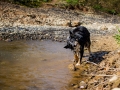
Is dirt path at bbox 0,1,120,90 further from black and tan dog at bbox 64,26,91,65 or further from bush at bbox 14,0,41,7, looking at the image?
bush at bbox 14,0,41,7

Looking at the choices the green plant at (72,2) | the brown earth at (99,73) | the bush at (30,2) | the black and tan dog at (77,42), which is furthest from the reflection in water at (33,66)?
the green plant at (72,2)

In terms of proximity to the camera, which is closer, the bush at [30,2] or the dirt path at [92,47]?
the dirt path at [92,47]

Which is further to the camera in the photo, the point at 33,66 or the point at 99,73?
the point at 33,66

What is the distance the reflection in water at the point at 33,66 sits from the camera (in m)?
6.70

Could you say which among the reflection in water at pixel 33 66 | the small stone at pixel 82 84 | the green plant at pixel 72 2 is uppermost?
the green plant at pixel 72 2

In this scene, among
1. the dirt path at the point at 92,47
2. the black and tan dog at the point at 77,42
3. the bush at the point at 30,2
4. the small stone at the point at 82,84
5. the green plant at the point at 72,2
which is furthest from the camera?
the green plant at the point at 72,2

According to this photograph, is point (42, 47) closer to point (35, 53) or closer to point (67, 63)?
point (35, 53)

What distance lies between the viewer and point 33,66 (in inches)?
330

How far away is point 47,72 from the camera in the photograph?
7.81m

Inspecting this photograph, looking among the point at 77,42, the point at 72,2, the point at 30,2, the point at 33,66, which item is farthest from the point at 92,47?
the point at 72,2

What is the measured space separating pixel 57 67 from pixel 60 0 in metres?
19.2

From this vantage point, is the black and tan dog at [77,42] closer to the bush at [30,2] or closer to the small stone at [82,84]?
the small stone at [82,84]

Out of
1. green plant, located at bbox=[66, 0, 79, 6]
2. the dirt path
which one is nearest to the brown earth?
the dirt path

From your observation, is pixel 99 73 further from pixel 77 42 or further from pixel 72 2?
pixel 72 2
